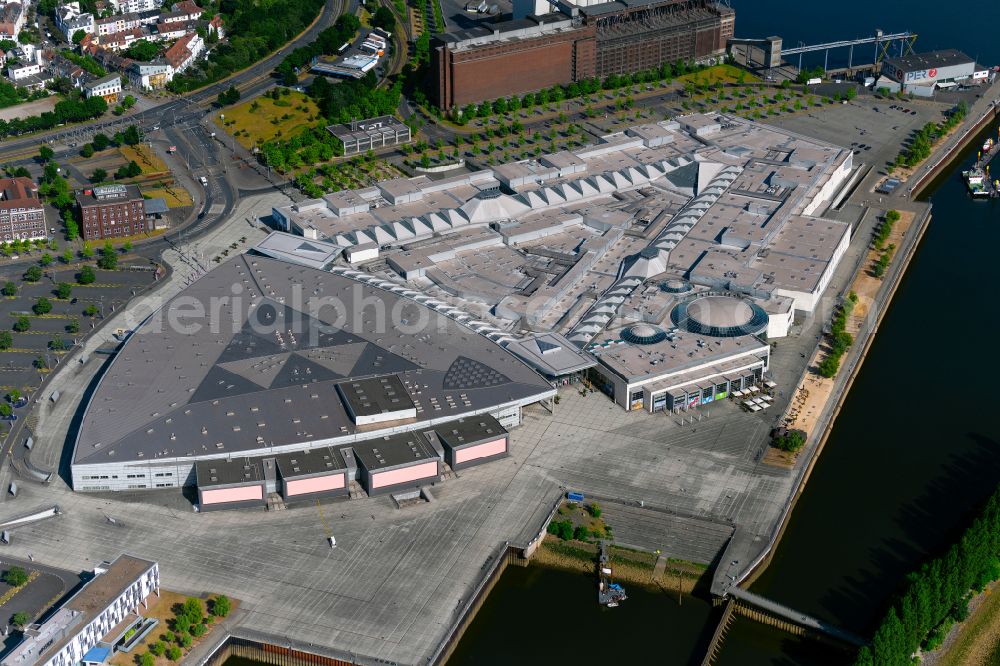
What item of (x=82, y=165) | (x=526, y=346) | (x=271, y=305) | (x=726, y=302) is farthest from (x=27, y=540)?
(x=82, y=165)

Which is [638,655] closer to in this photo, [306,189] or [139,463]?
[139,463]

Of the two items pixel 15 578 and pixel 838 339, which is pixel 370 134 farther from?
pixel 15 578

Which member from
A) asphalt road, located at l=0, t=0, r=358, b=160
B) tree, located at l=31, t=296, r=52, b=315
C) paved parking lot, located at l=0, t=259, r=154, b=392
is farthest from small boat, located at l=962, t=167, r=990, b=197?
tree, located at l=31, t=296, r=52, b=315

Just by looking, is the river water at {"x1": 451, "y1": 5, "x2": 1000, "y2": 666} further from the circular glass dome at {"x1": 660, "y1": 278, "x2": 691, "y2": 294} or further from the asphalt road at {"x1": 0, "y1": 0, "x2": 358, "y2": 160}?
the asphalt road at {"x1": 0, "y1": 0, "x2": 358, "y2": 160}

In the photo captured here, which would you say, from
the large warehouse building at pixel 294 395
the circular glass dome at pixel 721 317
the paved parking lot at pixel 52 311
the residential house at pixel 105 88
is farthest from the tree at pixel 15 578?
the residential house at pixel 105 88

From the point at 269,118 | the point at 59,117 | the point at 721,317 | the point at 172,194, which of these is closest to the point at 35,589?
the point at 721,317

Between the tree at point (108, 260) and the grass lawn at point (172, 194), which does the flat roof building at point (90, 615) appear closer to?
the tree at point (108, 260)

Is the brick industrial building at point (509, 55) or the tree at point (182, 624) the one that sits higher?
the brick industrial building at point (509, 55)
